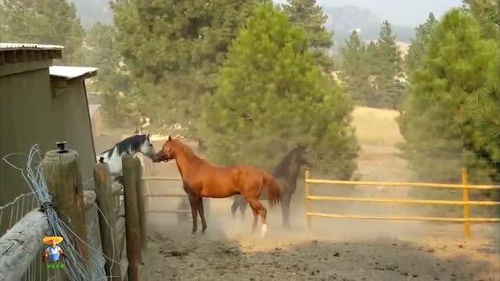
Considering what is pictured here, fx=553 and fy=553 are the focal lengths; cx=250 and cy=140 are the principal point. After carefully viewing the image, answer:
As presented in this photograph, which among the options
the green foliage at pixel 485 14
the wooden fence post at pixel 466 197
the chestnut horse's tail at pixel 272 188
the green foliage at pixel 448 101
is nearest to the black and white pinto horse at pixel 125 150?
the chestnut horse's tail at pixel 272 188

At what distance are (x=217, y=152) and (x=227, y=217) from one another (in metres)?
4.22

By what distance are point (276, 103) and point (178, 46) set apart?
270 inches

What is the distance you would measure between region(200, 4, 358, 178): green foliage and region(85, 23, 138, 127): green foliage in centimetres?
930

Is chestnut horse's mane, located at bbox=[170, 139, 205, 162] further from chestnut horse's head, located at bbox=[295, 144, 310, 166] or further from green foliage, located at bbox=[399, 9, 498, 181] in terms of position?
green foliage, located at bbox=[399, 9, 498, 181]

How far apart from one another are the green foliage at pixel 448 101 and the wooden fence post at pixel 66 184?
33.4 ft

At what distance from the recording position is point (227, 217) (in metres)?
11.5

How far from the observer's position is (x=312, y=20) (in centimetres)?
3412

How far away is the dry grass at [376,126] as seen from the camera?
39688mm

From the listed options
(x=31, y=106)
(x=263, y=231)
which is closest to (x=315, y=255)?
(x=263, y=231)

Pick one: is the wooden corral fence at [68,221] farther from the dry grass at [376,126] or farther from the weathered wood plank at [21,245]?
the dry grass at [376,126]

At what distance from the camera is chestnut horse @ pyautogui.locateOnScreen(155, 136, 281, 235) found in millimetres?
9195

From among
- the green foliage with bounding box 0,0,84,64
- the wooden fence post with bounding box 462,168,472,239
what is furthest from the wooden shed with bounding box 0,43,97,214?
the green foliage with bounding box 0,0,84,64

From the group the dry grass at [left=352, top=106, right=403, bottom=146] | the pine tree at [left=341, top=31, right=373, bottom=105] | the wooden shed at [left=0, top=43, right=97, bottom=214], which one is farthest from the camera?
the pine tree at [left=341, top=31, right=373, bottom=105]

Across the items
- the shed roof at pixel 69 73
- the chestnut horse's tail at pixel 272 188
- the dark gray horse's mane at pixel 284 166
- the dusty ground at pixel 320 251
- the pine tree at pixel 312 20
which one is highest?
the pine tree at pixel 312 20
